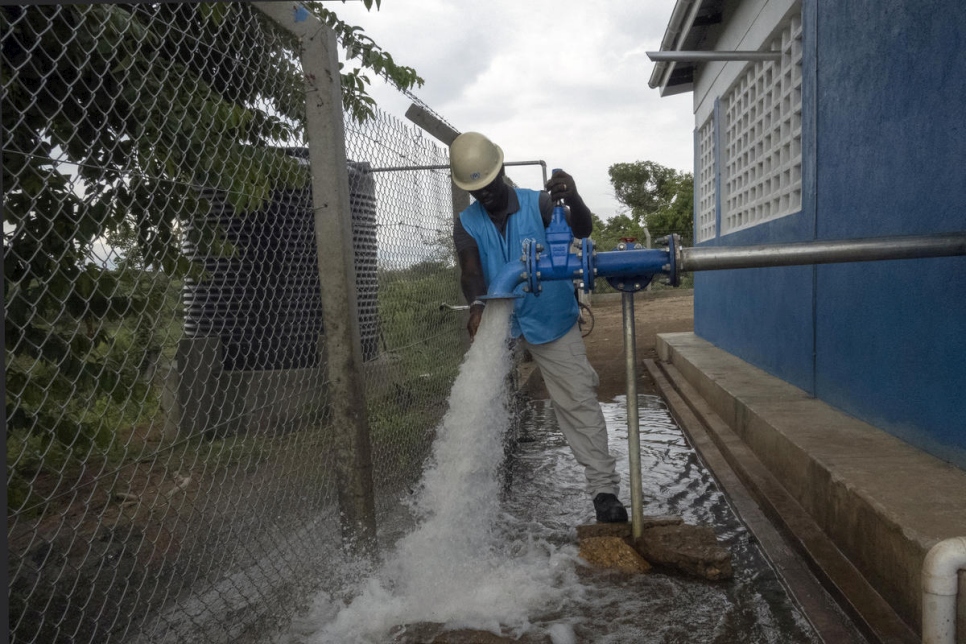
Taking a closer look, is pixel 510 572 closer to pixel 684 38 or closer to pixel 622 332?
pixel 684 38

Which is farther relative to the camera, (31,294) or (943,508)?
(943,508)

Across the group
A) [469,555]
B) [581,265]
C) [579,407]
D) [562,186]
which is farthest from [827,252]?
[469,555]

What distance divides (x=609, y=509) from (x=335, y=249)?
188 cm

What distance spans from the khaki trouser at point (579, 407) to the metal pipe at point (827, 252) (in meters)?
1.01

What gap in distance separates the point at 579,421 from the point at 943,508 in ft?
5.40

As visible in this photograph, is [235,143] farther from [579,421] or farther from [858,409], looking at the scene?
[858,409]

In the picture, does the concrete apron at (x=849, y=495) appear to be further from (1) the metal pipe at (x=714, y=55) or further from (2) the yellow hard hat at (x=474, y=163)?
(1) the metal pipe at (x=714, y=55)

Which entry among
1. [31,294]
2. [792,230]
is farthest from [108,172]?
[792,230]

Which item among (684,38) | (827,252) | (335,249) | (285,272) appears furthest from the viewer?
(684,38)

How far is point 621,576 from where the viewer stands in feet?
10.9

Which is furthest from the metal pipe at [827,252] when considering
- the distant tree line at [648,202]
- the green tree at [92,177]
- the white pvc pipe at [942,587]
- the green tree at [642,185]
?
the green tree at [642,185]

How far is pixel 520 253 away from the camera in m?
3.87

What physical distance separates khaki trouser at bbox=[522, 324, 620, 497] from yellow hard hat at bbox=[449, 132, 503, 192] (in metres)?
0.88

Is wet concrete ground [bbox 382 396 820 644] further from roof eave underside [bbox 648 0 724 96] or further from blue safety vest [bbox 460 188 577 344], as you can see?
roof eave underside [bbox 648 0 724 96]
